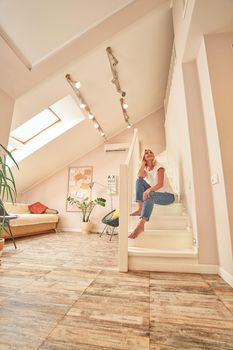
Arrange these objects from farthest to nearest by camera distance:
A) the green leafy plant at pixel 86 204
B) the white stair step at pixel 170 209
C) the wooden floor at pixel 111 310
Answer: the green leafy plant at pixel 86 204 < the white stair step at pixel 170 209 < the wooden floor at pixel 111 310

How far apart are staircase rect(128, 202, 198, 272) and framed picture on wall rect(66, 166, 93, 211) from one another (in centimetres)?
280

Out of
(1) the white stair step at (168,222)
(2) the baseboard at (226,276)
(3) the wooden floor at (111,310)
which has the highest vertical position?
(1) the white stair step at (168,222)

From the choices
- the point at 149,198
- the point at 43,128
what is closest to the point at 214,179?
the point at 149,198

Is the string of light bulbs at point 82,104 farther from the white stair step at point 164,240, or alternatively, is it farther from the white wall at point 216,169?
the white stair step at point 164,240

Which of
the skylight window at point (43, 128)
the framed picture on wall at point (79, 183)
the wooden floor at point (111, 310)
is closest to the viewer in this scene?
the wooden floor at point (111, 310)

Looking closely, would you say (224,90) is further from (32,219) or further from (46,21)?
(32,219)

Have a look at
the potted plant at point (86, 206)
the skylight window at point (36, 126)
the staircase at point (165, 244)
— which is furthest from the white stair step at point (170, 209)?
the skylight window at point (36, 126)

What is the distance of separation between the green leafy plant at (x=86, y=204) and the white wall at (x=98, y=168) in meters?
0.22

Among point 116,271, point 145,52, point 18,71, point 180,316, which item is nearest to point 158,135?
point 145,52

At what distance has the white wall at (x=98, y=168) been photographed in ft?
15.7

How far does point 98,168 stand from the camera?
492 cm

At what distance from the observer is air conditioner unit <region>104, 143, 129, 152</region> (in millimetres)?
4906

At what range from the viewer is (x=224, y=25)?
1598 millimetres

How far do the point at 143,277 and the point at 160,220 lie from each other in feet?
2.63
